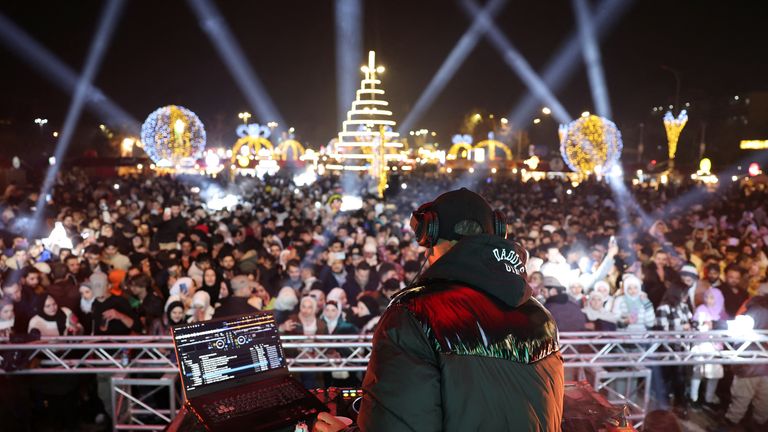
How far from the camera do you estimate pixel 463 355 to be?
1.80m

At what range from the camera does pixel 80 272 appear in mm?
7938

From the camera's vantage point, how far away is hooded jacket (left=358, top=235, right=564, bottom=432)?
176 cm

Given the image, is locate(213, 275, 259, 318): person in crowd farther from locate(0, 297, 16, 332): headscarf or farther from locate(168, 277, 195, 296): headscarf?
locate(0, 297, 16, 332): headscarf

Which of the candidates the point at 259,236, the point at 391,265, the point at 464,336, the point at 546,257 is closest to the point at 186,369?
the point at 464,336

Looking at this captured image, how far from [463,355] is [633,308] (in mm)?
5615

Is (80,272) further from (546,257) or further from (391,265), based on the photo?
(546,257)

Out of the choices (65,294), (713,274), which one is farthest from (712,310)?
(65,294)

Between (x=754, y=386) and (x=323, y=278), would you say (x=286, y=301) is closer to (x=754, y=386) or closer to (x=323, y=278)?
(x=323, y=278)

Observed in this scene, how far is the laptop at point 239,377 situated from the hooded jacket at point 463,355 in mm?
932

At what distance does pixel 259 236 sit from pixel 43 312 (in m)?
6.04

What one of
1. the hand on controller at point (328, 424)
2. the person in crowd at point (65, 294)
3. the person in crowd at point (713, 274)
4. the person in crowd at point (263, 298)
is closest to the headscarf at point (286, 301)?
the person in crowd at point (263, 298)

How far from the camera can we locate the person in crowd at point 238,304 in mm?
5953

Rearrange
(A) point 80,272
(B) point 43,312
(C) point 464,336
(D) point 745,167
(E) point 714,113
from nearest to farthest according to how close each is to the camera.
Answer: (C) point 464,336 → (B) point 43,312 → (A) point 80,272 → (D) point 745,167 → (E) point 714,113

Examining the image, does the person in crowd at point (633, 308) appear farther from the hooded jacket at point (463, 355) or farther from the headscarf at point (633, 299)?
the hooded jacket at point (463, 355)
